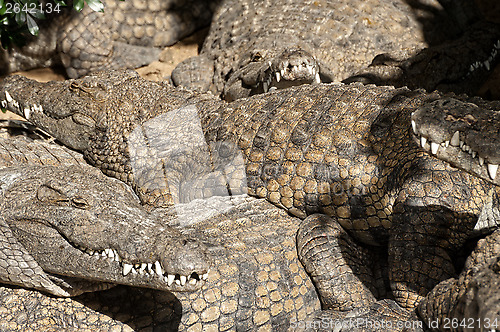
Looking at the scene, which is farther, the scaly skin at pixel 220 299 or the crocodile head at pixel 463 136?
the scaly skin at pixel 220 299

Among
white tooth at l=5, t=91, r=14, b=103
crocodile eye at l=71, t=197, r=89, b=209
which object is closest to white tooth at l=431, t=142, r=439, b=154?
crocodile eye at l=71, t=197, r=89, b=209

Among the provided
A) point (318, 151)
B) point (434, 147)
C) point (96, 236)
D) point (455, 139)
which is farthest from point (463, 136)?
point (96, 236)

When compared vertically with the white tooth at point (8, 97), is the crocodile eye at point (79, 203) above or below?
above

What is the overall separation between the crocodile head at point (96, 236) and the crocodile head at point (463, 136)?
121 centimetres

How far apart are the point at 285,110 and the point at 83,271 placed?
1927mm

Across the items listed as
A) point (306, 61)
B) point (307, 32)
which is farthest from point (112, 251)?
point (307, 32)

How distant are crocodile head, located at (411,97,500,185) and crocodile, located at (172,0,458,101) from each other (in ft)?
9.05

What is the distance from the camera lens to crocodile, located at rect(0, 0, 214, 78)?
6.15 m

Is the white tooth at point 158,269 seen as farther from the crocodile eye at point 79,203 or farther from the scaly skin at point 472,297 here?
the scaly skin at point 472,297
